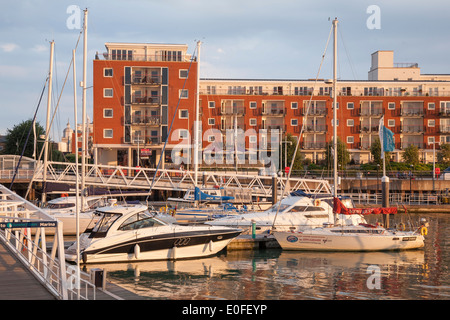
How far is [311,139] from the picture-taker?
7906cm

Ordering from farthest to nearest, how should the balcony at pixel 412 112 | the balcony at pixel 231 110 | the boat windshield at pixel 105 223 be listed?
the balcony at pixel 412 112 < the balcony at pixel 231 110 < the boat windshield at pixel 105 223

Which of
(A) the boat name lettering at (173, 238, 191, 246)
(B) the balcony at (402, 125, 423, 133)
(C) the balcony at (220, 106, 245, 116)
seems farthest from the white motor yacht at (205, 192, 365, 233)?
(B) the balcony at (402, 125, 423, 133)

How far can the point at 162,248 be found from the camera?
951 inches

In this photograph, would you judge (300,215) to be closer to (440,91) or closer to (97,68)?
(97,68)

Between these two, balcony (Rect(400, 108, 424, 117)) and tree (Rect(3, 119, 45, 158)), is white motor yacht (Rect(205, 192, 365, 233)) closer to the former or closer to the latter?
balcony (Rect(400, 108, 424, 117))

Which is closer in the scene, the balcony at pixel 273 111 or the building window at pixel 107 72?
the building window at pixel 107 72

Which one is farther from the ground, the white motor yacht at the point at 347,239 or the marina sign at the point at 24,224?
the marina sign at the point at 24,224

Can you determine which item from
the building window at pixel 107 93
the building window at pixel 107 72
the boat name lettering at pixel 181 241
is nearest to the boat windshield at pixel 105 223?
the boat name lettering at pixel 181 241

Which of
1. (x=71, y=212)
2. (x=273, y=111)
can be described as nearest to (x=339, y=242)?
(x=71, y=212)

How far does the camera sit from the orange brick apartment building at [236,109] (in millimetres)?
67625

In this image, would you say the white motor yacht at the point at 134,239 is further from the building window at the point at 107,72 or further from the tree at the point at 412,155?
the tree at the point at 412,155

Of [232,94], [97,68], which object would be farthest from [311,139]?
[97,68]

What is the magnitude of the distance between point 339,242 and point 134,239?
10.4m
